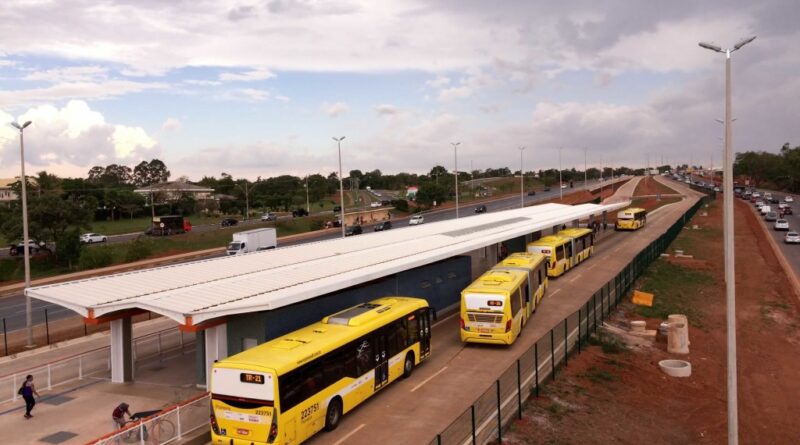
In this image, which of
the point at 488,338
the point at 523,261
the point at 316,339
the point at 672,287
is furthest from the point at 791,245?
the point at 316,339

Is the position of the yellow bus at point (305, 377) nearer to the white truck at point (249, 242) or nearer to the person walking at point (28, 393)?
the person walking at point (28, 393)

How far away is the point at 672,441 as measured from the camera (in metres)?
16.7

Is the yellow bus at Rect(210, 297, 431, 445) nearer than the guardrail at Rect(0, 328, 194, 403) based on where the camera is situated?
Yes

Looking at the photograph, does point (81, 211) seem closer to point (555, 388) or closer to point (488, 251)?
point (488, 251)

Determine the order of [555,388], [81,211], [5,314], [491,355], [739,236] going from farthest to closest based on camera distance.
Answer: [739,236] → [81,211] → [5,314] → [491,355] → [555,388]

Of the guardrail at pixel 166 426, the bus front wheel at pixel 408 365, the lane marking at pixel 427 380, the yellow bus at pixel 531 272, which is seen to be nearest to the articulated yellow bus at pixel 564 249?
the yellow bus at pixel 531 272

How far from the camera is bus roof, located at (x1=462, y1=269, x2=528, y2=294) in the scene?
23.7 metres

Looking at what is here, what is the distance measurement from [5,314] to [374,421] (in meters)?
32.9

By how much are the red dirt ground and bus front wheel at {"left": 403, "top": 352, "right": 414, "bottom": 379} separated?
443cm

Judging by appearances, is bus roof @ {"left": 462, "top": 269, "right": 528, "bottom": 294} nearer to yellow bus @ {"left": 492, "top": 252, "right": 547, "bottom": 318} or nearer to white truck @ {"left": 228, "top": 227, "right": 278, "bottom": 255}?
yellow bus @ {"left": 492, "top": 252, "right": 547, "bottom": 318}

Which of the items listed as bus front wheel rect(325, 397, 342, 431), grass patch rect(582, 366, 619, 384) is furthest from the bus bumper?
bus front wheel rect(325, 397, 342, 431)

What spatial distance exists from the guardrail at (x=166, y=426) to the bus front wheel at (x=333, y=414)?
3.39m

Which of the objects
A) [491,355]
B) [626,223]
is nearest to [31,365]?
[491,355]

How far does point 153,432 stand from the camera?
14727mm
